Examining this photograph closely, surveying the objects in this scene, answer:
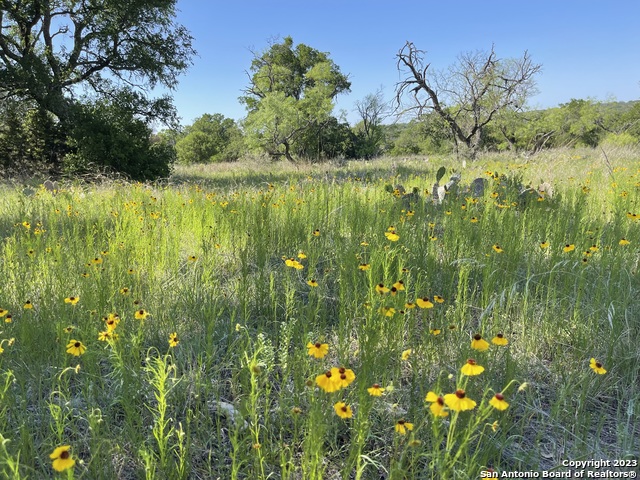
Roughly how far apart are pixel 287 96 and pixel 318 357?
1128 inches

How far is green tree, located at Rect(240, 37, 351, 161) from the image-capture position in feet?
64.5

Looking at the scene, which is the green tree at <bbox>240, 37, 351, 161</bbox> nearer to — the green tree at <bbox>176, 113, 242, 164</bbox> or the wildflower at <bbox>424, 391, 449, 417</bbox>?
the green tree at <bbox>176, 113, 242, 164</bbox>

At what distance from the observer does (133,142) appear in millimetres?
10430

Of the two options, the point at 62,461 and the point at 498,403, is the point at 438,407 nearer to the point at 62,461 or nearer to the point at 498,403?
the point at 498,403

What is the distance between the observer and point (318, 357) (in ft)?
3.92

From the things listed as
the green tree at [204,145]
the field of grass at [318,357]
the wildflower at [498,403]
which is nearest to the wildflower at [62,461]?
the field of grass at [318,357]

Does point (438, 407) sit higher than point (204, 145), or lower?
lower

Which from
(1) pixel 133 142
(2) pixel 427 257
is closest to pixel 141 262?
(2) pixel 427 257

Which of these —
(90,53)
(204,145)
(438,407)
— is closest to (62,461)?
(438,407)

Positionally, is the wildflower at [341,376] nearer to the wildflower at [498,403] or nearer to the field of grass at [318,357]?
the field of grass at [318,357]

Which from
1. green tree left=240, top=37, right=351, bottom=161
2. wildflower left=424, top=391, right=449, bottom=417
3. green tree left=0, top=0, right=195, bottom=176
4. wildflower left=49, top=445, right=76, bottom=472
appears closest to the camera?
wildflower left=49, top=445, right=76, bottom=472

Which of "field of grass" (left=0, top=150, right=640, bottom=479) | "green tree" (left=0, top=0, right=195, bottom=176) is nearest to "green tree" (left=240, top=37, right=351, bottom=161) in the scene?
"green tree" (left=0, top=0, right=195, bottom=176)

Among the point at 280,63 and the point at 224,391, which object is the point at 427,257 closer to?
the point at 224,391

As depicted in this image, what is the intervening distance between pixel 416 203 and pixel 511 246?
62.1 inches
